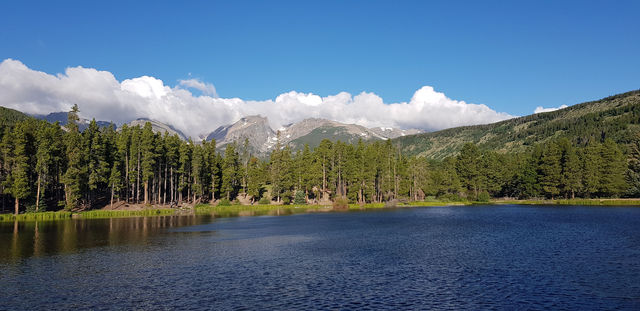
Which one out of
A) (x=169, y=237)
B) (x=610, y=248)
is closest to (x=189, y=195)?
(x=169, y=237)

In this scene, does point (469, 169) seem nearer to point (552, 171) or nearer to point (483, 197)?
point (483, 197)

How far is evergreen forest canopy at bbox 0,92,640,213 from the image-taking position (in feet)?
315

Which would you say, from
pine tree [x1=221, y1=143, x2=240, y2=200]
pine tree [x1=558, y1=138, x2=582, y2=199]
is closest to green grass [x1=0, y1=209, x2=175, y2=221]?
pine tree [x1=221, y1=143, x2=240, y2=200]

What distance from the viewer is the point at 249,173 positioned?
14962 cm

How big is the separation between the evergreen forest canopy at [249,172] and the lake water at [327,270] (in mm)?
43923

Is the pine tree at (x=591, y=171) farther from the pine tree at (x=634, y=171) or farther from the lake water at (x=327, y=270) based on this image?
the lake water at (x=327, y=270)

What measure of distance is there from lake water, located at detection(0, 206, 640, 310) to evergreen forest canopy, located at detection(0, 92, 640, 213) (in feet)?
144

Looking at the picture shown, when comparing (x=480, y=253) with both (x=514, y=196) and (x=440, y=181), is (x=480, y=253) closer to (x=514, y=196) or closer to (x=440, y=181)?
(x=440, y=181)

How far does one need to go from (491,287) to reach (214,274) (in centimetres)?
2177

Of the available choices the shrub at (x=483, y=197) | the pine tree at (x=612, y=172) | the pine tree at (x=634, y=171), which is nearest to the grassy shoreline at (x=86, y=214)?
the shrub at (x=483, y=197)

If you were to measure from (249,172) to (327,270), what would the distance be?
118 m

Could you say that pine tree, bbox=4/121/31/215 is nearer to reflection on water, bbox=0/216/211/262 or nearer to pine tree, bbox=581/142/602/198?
reflection on water, bbox=0/216/211/262

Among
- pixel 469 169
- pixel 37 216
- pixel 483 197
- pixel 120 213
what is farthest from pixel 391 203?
pixel 37 216

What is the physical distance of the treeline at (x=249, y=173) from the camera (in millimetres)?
96062
